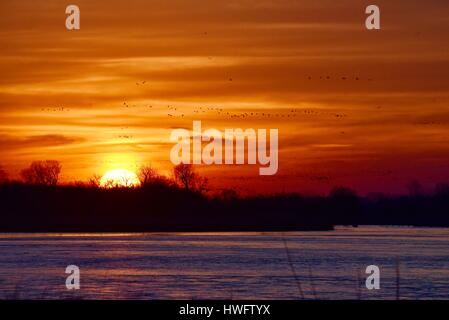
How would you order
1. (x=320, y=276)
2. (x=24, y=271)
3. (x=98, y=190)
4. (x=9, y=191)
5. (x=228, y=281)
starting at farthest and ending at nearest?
(x=98, y=190)
(x=9, y=191)
(x=24, y=271)
(x=320, y=276)
(x=228, y=281)

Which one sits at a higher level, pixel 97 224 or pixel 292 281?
pixel 97 224

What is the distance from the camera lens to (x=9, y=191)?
365 feet

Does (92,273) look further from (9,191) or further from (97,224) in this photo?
(97,224)

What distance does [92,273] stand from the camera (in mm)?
40438

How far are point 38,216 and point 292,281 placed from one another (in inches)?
3475
